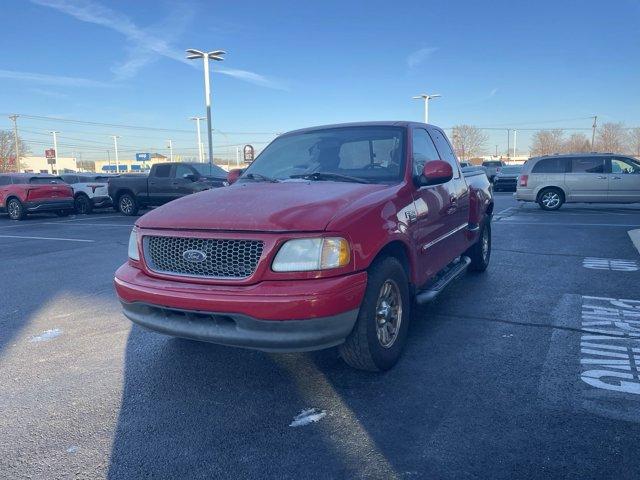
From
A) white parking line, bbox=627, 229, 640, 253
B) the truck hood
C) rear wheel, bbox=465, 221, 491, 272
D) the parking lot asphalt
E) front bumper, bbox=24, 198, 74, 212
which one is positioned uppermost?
the truck hood

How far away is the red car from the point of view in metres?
17.0

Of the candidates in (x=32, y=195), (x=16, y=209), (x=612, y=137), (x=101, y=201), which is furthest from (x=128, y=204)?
(x=612, y=137)

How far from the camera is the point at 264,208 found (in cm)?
328

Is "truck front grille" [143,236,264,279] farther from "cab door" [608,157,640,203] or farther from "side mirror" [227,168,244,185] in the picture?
"cab door" [608,157,640,203]

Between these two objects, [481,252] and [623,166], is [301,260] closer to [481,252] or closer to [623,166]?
[481,252]

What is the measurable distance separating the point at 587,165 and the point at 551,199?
1.52 m

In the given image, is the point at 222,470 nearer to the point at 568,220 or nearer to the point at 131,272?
the point at 131,272

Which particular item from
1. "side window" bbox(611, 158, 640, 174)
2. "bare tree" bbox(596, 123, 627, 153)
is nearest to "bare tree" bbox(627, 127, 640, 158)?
"bare tree" bbox(596, 123, 627, 153)

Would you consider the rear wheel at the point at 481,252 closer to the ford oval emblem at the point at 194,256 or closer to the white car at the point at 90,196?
the ford oval emblem at the point at 194,256

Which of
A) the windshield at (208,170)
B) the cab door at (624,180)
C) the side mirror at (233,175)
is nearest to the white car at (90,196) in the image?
the windshield at (208,170)

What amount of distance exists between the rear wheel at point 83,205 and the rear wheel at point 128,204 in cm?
199

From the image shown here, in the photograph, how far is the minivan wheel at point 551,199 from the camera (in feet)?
55.6

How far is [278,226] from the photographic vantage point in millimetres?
3033

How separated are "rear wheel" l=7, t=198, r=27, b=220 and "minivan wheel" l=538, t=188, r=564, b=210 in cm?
1764
